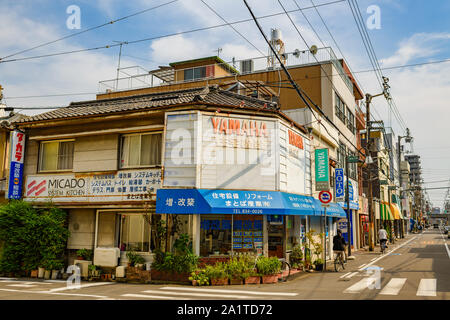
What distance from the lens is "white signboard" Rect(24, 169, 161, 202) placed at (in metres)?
14.9

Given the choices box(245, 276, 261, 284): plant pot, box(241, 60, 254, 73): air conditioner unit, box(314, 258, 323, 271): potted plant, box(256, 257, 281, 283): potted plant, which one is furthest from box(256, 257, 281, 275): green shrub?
box(241, 60, 254, 73): air conditioner unit

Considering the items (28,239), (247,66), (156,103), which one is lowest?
(28,239)

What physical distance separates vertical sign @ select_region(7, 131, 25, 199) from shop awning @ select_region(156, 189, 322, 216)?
7949mm

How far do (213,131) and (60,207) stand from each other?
8.03 metres

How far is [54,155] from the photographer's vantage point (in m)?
17.7

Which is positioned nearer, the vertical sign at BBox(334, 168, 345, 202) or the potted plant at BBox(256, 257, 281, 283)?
the potted plant at BBox(256, 257, 281, 283)

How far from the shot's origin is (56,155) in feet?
A: 57.8

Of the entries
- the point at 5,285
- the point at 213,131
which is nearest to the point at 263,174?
the point at 213,131

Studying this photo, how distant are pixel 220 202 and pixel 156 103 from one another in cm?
588

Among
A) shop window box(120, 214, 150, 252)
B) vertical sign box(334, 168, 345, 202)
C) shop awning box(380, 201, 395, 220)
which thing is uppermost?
vertical sign box(334, 168, 345, 202)

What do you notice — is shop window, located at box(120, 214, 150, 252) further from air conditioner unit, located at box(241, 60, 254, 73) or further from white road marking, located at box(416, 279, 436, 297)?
air conditioner unit, located at box(241, 60, 254, 73)

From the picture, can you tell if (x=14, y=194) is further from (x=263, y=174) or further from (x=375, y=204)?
(x=375, y=204)

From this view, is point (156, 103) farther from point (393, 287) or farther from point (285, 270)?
point (393, 287)

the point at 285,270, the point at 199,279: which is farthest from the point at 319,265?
the point at 199,279
